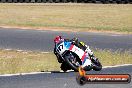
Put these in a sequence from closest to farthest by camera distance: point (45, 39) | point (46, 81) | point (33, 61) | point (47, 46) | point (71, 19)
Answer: point (46, 81), point (33, 61), point (47, 46), point (45, 39), point (71, 19)

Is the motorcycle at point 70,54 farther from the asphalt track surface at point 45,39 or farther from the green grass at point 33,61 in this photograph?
the asphalt track surface at point 45,39

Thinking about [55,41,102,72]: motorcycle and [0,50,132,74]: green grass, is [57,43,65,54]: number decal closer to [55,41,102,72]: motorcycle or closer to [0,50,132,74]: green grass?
[55,41,102,72]: motorcycle

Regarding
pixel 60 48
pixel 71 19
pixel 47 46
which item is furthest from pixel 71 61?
pixel 71 19

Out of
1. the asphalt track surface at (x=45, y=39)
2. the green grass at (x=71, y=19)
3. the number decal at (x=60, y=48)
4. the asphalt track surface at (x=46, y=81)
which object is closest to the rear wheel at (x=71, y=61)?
the number decal at (x=60, y=48)

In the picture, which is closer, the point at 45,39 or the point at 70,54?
the point at 70,54

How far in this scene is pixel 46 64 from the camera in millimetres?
14156

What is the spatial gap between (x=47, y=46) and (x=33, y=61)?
441cm

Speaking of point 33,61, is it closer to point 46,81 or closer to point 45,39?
point 46,81

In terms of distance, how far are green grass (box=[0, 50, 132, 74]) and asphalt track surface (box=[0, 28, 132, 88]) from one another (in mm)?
1719

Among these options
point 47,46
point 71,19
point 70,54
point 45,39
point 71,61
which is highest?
point 70,54

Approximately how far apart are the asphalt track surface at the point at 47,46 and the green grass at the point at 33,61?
1.72 metres

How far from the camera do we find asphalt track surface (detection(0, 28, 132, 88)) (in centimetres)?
909

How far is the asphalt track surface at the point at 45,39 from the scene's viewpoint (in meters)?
19.4

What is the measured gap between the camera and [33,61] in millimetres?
15062
